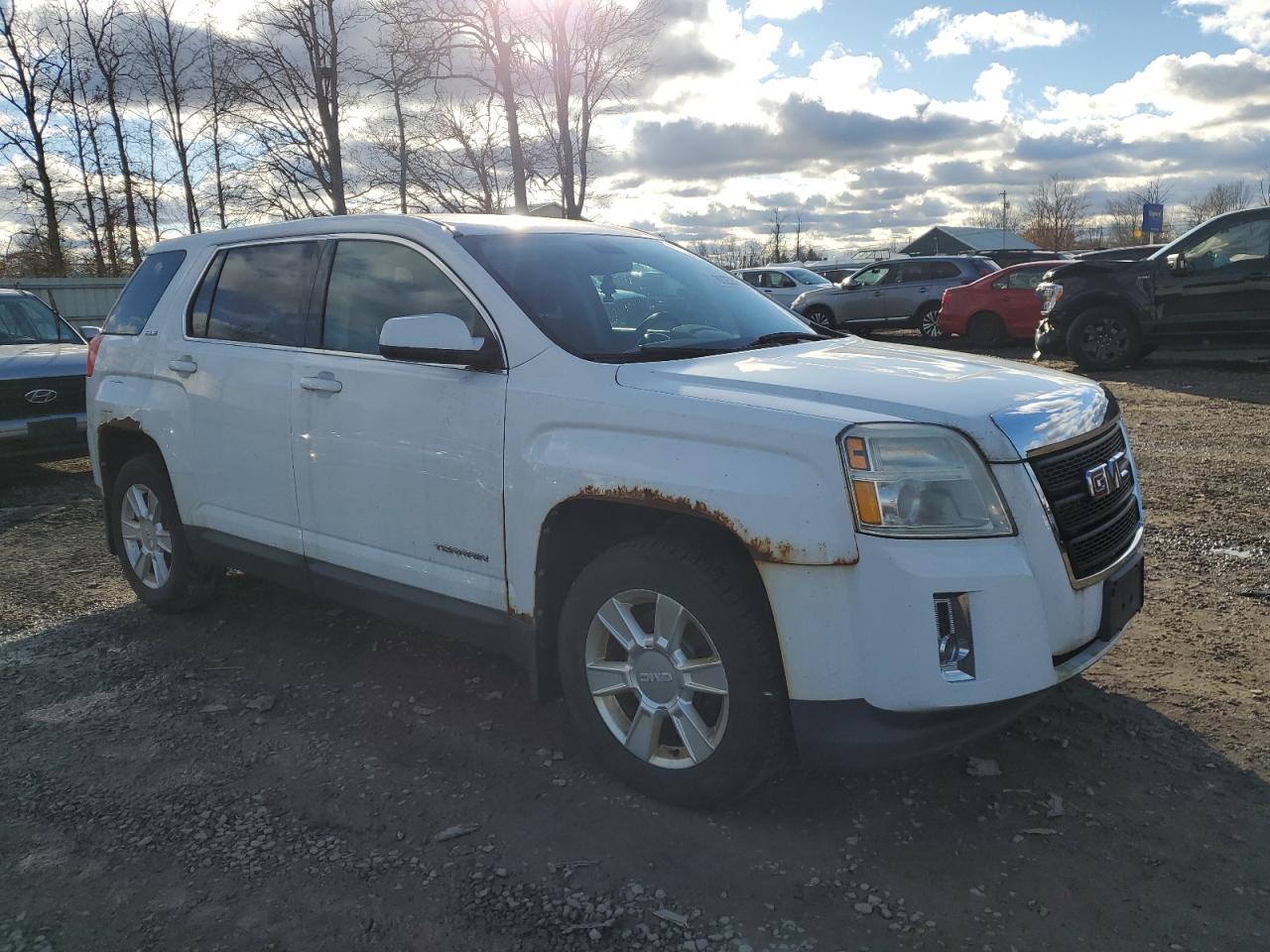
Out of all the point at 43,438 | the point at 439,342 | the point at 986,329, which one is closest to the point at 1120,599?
the point at 439,342

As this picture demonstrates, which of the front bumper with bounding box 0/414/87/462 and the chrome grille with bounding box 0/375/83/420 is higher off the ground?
the chrome grille with bounding box 0/375/83/420

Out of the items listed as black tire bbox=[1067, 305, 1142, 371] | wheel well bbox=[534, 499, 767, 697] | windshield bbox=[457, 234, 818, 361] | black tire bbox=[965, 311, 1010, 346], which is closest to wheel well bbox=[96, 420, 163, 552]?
windshield bbox=[457, 234, 818, 361]

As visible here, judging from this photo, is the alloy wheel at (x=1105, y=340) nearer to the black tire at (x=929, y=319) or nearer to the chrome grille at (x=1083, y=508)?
the black tire at (x=929, y=319)

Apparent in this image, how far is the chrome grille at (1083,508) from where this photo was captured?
2.77 m

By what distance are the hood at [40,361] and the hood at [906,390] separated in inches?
273

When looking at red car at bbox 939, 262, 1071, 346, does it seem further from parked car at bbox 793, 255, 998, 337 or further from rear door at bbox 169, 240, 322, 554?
rear door at bbox 169, 240, 322, 554

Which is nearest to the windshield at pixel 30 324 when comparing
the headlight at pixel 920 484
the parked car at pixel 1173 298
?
the headlight at pixel 920 484

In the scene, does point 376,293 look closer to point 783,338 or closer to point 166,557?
point 783,338

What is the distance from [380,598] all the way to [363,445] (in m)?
0.59

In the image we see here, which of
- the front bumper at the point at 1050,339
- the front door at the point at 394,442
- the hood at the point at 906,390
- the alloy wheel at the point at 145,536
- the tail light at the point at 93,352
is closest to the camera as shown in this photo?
the hood at the point at 906,390

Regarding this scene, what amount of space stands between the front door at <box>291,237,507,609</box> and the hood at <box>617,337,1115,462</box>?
2.09 feet

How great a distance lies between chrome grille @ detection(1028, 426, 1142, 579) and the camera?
2770mm

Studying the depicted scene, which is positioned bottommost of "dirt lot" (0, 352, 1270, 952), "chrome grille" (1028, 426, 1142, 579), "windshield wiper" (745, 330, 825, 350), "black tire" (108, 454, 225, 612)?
"dirt lot" (0, 352, 1270, 952)

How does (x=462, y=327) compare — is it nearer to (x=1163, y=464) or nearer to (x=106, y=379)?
(x=106, y=379)
